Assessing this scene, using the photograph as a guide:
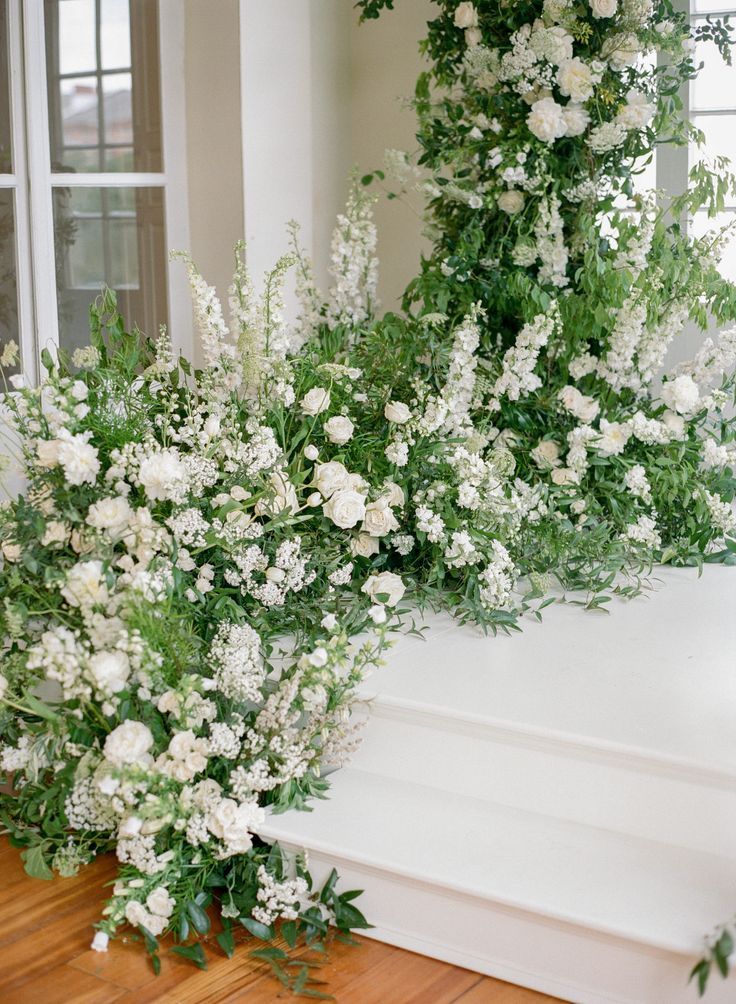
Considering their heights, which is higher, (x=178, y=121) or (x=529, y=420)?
(x=178, y=121)

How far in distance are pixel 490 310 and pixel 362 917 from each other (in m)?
1.87

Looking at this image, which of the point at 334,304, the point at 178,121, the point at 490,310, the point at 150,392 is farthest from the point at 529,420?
the point at 178,121

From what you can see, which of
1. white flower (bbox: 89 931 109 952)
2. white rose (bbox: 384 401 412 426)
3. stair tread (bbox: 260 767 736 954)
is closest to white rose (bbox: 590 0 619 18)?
white rose (bbox: 384 401 412 426)

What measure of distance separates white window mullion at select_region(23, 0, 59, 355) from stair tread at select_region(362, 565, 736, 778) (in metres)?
1.43

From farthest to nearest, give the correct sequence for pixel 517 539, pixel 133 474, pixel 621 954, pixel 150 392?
1. pixel 517 539
2. pixel 150 392
3. pixel 133 474
4. pixel 621 954

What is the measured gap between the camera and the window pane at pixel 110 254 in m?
3.44

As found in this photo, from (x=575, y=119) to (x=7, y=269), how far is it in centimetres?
162

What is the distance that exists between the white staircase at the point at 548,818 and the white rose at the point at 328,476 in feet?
1.31

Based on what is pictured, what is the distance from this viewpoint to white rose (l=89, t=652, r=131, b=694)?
2053mm

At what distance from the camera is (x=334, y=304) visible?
3.52m

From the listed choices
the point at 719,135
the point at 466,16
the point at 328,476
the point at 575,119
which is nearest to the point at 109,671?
the point at 328,476

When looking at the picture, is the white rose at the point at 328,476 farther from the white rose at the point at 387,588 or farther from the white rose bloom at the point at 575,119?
the white rose bloom at the point at 575,119

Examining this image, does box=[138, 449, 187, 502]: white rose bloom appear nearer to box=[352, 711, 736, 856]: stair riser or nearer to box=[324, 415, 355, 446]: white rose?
box=[324, 415, 355, 446]: white rose

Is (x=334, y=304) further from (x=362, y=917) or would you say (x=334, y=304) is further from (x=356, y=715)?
(x=362, y=917)
